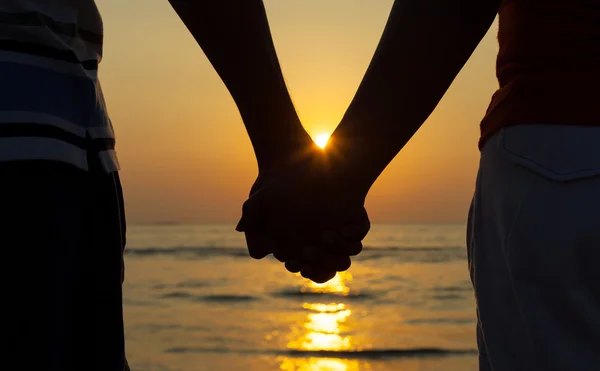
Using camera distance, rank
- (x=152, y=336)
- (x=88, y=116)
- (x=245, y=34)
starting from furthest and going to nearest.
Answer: (x=152, y=336) < (x=245, y=34) < (x=88, y=116)

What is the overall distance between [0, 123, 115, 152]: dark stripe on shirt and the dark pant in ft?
0.17

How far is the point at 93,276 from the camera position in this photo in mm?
1573

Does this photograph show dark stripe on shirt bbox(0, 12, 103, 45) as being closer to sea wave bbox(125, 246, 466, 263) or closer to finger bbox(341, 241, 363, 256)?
finger bbox(341, 241, 363, 256)

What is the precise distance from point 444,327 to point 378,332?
0.80 meters

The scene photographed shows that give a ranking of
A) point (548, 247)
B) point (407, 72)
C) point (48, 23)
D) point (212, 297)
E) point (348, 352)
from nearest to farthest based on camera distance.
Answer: point (548, 247) → point (48, 23) → point (407, 72) → point (348, 352) → point (212, 297)

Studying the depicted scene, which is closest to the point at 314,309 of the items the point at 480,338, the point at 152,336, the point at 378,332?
the point at 378,332

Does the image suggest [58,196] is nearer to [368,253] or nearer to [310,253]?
[310,253]

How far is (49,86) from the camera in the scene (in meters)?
1.44

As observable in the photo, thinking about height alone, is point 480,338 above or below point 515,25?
below

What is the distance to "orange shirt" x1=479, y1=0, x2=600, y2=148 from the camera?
4.46 ft

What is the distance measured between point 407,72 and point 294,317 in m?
7.84

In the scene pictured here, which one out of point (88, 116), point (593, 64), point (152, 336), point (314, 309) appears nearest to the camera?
point (593, 64)

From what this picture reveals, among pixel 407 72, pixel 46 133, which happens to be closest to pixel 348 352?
pixel 407 72

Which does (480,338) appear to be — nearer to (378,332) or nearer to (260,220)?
(260,220)
